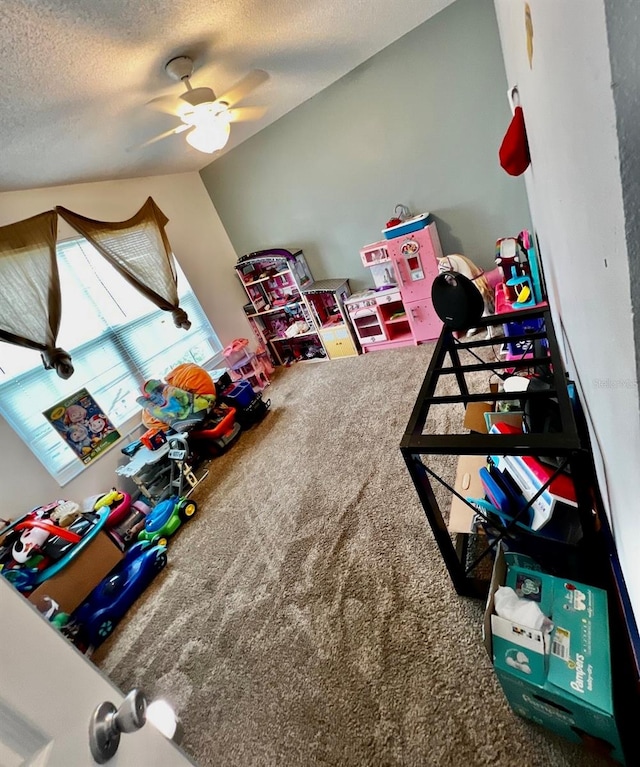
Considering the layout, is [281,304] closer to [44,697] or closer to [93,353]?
[93,353]

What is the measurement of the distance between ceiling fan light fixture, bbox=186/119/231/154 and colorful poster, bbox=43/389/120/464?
6.36ft

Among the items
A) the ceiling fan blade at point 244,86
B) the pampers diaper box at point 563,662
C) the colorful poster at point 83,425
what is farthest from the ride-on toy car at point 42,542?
the ceiling fan blade at point 244,86

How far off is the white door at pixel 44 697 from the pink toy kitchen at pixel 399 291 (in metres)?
2.67

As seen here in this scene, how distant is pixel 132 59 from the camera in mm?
1659

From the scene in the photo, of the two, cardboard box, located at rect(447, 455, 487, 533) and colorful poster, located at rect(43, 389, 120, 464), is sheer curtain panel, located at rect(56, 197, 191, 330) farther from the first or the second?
cardboard box, located at rect(447, 455, 487, 533)

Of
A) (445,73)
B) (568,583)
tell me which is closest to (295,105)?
(445,73)

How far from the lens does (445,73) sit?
8.63ft

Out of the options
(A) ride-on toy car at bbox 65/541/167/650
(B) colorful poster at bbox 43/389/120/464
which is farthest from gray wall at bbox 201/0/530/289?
(A) ride-on toy car at bbox 65/541/167/650

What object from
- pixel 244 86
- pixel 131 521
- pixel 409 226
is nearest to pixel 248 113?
pixel 244 86

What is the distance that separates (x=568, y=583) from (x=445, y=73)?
327 cm

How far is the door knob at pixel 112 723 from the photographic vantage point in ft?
1.59

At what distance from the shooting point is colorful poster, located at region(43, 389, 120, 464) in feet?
8.42

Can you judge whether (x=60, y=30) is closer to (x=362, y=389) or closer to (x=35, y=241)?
(x=35, y=241)

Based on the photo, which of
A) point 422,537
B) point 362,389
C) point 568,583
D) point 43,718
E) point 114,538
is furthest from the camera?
point 362,389
